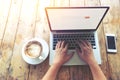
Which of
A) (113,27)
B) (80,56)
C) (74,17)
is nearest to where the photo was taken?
(74,17)

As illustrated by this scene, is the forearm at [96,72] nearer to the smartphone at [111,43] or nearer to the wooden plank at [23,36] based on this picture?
the smartphone at [111,43]

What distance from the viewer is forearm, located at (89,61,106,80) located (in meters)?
0.94

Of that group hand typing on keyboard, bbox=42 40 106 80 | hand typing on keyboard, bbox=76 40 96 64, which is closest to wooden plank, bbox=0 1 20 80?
hand typing on keyboard, bbox=42 40 106 80

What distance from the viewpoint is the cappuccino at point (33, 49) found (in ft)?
3.18

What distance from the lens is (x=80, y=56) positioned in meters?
0.99

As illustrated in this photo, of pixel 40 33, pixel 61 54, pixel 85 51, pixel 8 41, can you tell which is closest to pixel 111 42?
pixel 85 51

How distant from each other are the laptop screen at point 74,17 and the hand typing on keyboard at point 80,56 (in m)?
0.08

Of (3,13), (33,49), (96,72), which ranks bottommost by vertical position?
(96,72)

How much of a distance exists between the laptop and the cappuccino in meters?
0.07

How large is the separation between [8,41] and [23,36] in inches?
3.3

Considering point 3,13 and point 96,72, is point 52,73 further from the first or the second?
point 3,13

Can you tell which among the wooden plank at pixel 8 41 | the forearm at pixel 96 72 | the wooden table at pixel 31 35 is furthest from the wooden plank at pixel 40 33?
the forearm at pixel 96 72

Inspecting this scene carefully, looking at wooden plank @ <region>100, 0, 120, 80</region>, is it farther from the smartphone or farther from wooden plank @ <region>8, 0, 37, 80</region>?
wooden plank @ <region>8, 0, 37, 80</region>

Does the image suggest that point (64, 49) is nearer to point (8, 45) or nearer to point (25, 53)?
point (25, 53)
